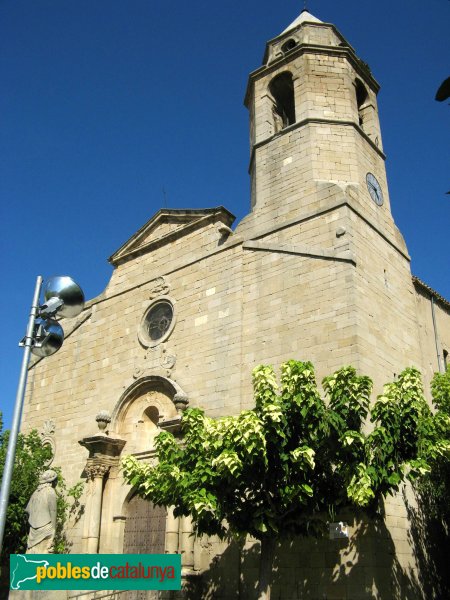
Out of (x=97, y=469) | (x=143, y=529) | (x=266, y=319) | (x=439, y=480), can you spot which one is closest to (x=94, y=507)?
(x=97, y=469)

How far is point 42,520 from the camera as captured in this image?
8.73 m

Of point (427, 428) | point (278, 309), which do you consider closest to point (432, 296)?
point (278, 309)

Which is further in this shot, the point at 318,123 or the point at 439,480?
the point at 318,123

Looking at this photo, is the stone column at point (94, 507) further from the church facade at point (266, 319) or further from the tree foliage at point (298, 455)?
the tree foliage at point (298, 455)

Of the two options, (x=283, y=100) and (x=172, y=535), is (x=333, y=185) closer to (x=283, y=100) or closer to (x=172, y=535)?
(x=283, y=100)

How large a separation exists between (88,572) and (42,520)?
3.30ft

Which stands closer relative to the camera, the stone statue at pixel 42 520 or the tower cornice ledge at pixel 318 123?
the stone statue at pixel 42 520

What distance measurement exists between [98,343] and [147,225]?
3.60 meters

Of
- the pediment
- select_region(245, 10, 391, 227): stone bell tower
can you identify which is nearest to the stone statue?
select_region(245, 10, 391, 227): stone bell tower

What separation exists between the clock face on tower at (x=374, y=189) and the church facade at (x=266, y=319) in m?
0.06

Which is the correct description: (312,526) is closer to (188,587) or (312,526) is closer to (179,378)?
(188,587)

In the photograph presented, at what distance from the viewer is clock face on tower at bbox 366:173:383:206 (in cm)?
1424

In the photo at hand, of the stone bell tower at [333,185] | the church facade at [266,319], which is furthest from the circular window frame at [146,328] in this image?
the stone bell tower at [333,185]

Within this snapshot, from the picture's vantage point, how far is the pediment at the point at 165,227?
1539 cm
